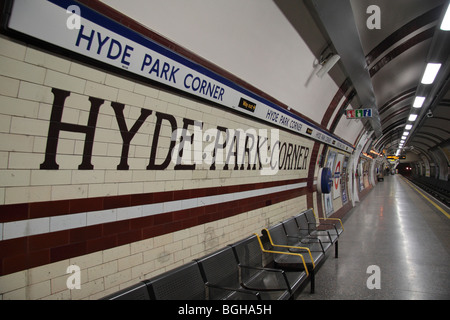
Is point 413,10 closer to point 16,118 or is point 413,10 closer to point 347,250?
point 347,250

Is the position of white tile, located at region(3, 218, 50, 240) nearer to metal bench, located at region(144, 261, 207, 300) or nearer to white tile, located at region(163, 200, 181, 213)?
metal bench, located at region(144, 261, 207, 300)

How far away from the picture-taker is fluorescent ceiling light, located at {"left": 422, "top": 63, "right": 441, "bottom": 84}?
5.79 m

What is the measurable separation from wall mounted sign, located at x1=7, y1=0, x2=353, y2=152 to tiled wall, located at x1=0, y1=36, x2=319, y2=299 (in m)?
0.12

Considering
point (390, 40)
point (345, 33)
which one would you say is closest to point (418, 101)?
point (390, 40)

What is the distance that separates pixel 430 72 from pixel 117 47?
290 inches

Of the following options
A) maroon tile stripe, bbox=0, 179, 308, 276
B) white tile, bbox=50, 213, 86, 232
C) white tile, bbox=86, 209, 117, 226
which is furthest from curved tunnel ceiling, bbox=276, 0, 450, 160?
white tile, bbox=50, 213, 86, 232

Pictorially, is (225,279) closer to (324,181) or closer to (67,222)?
(67,222)

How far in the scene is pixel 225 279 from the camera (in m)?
2.68

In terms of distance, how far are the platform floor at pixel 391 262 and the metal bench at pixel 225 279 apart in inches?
38.2
